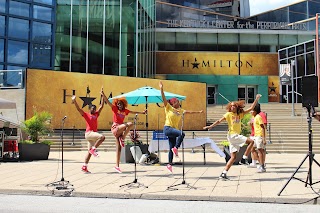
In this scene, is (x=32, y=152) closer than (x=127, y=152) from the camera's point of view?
No

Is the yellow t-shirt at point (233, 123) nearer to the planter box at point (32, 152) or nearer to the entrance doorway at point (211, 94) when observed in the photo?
the planter box at point (32, 152)

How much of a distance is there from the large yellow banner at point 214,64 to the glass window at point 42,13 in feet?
45.4

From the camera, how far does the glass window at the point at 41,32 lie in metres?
33.5

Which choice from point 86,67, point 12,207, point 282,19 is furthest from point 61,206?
point 282,19

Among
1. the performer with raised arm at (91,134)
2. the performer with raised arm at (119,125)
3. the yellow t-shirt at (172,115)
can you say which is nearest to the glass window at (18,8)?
the performer with raised arm at (91,134)

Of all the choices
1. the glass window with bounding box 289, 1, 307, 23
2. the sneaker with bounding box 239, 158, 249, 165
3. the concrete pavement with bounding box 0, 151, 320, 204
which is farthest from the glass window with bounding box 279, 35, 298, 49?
the concrete pavement with bounding box 0, 151, 320, 204

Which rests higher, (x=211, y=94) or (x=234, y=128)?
(x=211, y=94)

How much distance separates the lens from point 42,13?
33.9m

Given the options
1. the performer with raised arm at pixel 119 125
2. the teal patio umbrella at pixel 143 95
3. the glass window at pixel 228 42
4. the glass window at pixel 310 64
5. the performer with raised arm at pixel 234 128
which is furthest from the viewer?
the glass window at pixel 228 42

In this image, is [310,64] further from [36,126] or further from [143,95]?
[36,126]

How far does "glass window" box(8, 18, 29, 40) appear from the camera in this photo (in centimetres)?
3288

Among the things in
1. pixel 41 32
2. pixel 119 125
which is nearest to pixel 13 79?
pixel 41 32

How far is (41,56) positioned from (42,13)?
357cm

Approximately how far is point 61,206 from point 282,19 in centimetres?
5449
